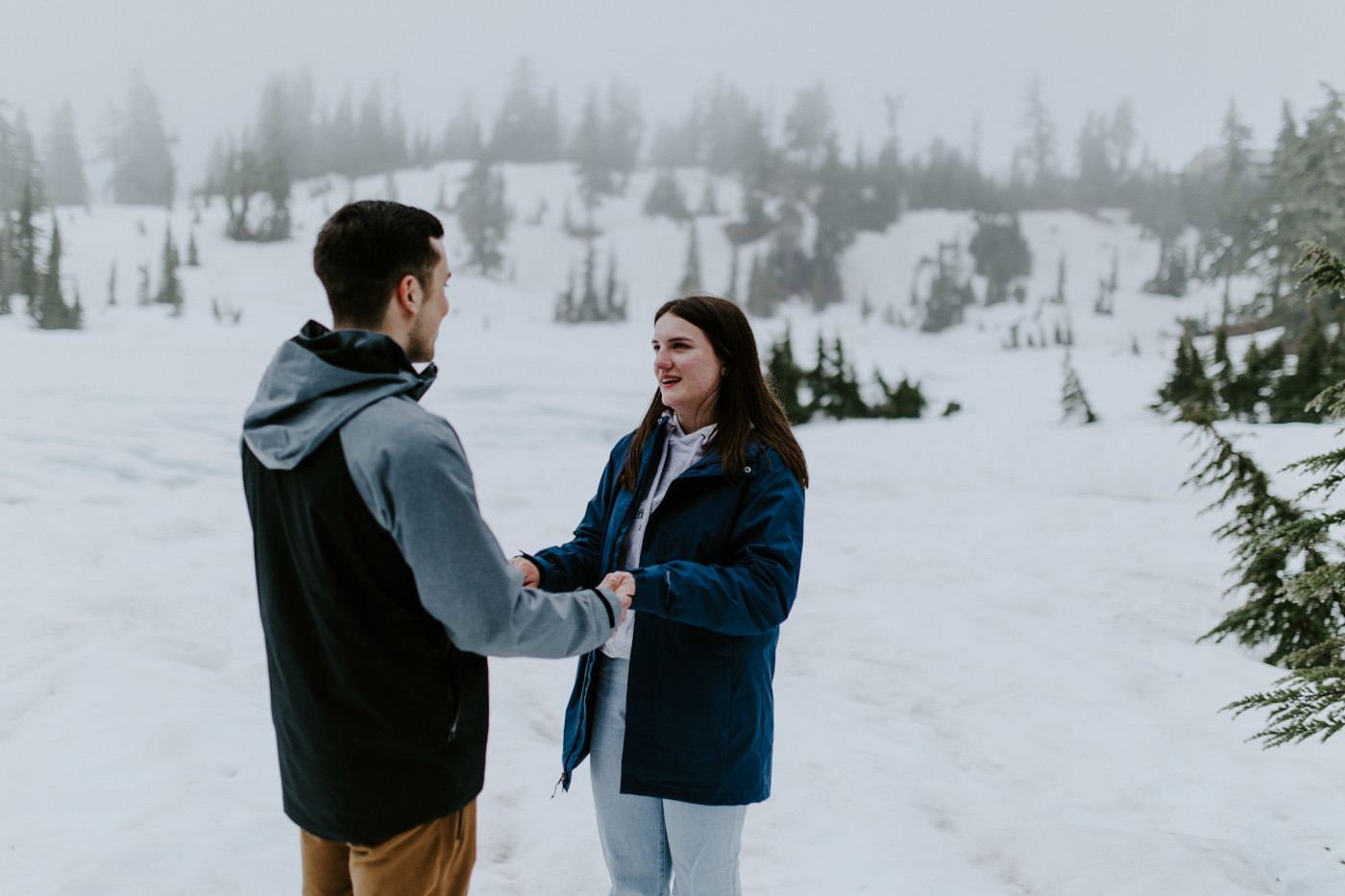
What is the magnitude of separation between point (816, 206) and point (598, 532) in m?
54.8

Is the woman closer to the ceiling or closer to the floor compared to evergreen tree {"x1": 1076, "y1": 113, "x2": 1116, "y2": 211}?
closer to the floor

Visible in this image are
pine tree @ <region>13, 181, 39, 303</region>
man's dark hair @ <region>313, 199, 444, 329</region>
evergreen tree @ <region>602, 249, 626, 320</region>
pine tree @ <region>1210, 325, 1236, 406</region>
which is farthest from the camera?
evergreen tree @ <region>602, 249, 626, 320</region>

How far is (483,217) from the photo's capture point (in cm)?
4631

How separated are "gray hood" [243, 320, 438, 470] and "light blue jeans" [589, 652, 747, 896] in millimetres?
1020

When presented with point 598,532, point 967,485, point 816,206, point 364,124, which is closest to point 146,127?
point 364,124

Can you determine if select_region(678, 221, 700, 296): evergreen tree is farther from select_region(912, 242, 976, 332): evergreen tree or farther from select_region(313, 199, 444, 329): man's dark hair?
select_region(313, 199, 444, 329): man's dark hair

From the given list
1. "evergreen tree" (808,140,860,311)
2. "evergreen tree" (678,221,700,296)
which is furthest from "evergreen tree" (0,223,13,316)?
"evergreen tree" (808,140,860,311)

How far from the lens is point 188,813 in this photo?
319 cm

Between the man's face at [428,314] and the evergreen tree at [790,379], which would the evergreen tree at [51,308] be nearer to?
the evergreen tree at [790,379]

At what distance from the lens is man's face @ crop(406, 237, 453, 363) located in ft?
5.18

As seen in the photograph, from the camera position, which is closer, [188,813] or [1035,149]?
[188,813]

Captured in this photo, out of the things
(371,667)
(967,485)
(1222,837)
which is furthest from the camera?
(967,485)

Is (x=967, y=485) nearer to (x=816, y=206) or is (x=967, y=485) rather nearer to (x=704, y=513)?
(x=704, y=513)

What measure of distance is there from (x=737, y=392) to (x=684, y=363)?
0.59 feet
